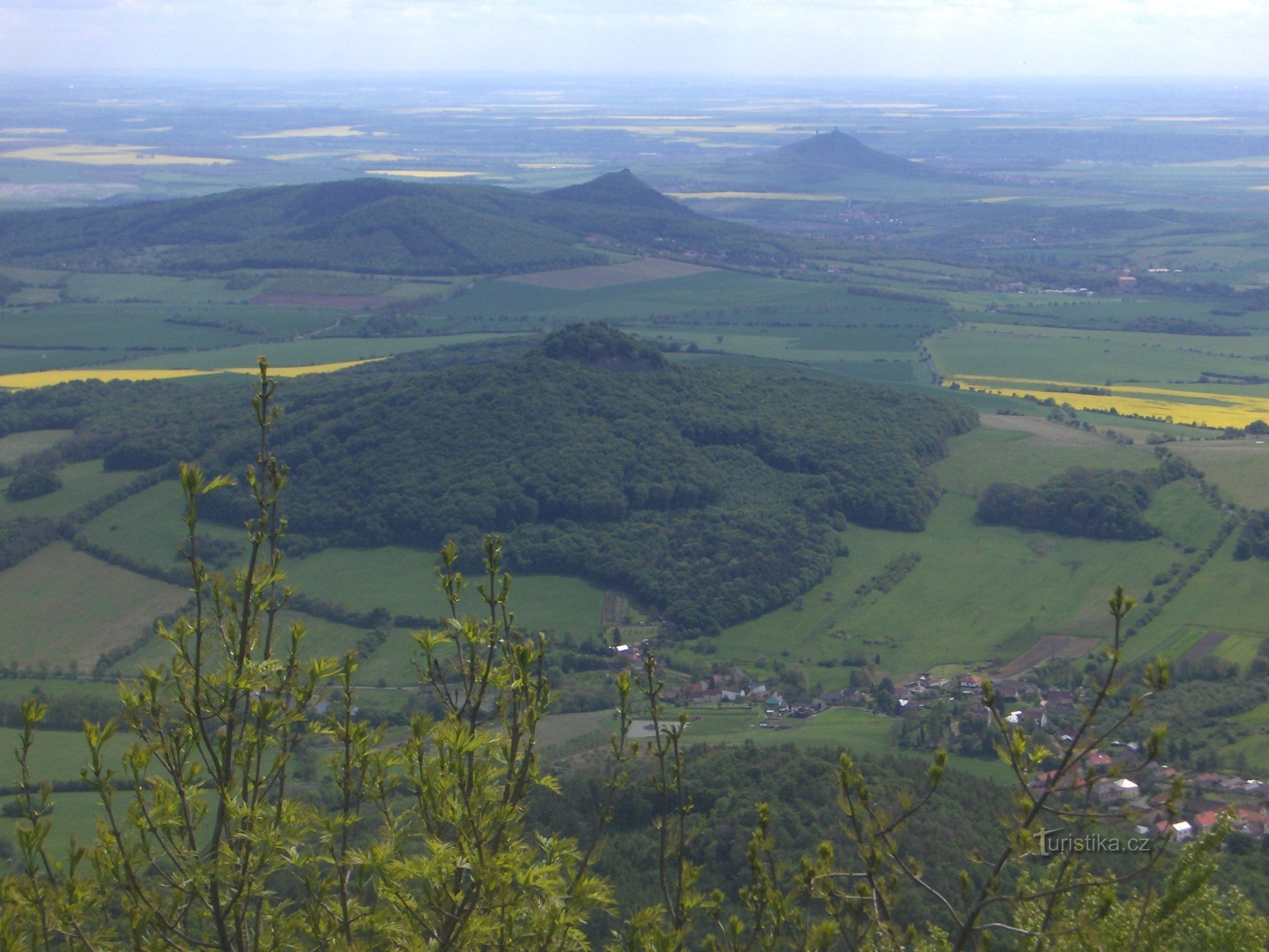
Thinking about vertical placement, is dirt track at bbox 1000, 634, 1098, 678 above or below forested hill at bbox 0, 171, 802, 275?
below

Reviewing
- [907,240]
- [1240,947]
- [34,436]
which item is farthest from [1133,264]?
[1240,947]

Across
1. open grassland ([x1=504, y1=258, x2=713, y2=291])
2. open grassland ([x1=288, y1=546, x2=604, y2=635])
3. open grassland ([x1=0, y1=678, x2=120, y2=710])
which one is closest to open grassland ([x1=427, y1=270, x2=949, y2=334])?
open grassland ([x1=504, y1=258, x2=713, y2=291])

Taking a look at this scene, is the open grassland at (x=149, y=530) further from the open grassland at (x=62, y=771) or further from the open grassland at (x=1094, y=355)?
the open grassland at (x=1094, y=355)

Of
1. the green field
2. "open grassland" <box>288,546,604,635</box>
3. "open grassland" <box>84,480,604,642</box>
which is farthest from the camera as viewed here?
the green field

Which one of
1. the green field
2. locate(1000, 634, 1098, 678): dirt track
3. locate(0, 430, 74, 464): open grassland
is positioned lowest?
locate(0, 430, 74, 464): open grassland

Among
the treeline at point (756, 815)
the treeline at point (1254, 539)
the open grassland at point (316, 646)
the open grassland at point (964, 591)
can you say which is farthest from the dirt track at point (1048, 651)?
the open grassland at point (316, 646)

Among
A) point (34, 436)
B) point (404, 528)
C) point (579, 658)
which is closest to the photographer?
point (579, 658)

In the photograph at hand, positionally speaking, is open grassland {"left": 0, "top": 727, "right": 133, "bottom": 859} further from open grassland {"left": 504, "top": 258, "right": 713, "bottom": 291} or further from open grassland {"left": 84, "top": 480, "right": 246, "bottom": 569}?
open grassland {"left": 504, "top": 258, "right": 713, "bottom": 291}

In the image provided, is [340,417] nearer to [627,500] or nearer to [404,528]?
[404,528]
